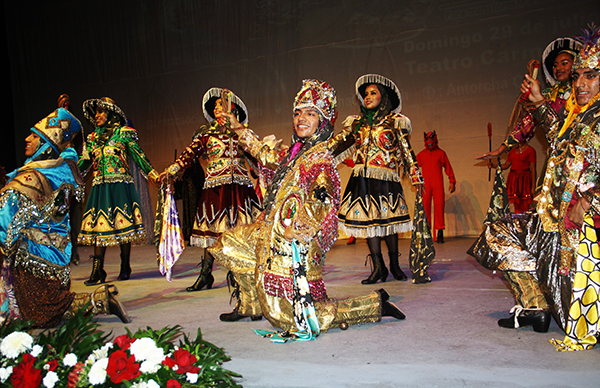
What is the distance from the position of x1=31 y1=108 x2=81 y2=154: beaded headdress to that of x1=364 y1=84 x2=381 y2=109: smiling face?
270 centimetres

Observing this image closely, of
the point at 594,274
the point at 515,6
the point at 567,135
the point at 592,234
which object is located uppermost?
the point at 515,6

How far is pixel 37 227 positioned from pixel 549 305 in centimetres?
326

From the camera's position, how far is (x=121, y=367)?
Result: 5.69ft

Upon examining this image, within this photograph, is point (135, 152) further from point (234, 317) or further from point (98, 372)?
point (98, 372)

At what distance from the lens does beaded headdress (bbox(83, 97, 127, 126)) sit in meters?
5.35

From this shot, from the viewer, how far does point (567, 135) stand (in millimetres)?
2773

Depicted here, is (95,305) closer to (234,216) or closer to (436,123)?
(234,216)

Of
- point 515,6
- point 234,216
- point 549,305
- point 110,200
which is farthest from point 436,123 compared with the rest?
point 549,305

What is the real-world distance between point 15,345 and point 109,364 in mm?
472

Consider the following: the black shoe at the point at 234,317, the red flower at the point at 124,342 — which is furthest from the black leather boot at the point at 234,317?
the red flower at the point at 124,342

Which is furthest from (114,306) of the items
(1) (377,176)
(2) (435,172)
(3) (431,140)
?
(3) (431,140)

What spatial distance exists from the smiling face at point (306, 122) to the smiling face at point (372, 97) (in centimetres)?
194

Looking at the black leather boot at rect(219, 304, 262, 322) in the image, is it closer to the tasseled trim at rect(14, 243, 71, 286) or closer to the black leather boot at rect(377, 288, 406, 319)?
the black leather boot at rect(377, 288, 406, 319)

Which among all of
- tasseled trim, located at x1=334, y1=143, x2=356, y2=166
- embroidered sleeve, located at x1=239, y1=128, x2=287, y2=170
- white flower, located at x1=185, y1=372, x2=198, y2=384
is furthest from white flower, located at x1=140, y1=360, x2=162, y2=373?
tasseled trim, located at x1=334, y1=143, x2=356, y2=166
